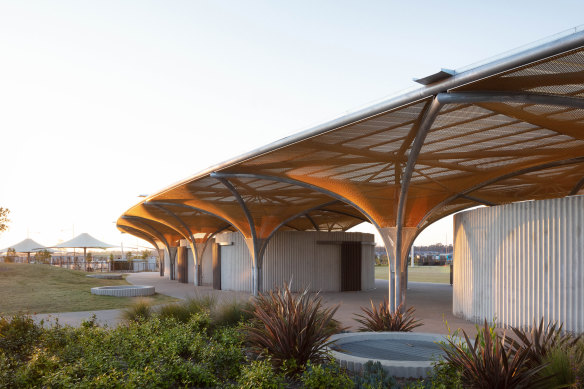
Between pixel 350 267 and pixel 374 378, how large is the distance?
21.9m

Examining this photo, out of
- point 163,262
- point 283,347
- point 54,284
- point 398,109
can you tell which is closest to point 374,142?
point 398,109

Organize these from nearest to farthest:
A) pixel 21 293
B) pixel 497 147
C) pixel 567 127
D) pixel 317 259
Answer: pixel 567 127
pixel 497 147
pixel 21 293
pixel 317 259

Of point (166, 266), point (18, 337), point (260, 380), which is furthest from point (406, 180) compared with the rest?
point (166, 266)

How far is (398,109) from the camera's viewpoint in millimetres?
10102

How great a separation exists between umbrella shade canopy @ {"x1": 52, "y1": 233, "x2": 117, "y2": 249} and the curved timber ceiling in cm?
2413

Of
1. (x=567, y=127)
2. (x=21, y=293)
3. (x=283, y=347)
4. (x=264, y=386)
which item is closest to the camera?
(x=264, y=386)

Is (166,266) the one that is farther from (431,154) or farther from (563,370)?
(563,370)

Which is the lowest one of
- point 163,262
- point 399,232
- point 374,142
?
point 163,262

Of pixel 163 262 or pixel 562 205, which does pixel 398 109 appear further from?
pixel 163 262

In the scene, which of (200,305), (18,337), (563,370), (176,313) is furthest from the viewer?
(200,305)

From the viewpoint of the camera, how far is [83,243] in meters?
48.2

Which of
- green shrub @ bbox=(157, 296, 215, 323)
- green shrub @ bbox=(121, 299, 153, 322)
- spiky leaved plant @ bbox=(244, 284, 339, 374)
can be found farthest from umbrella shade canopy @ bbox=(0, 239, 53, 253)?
spiky leaved plant @ bbox=(244, 284, 339, 374)

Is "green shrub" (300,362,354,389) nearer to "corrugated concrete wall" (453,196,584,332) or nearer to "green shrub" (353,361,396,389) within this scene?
"green shrub" (353,361,396,389)

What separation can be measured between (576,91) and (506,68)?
2373 millimetres
